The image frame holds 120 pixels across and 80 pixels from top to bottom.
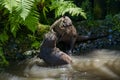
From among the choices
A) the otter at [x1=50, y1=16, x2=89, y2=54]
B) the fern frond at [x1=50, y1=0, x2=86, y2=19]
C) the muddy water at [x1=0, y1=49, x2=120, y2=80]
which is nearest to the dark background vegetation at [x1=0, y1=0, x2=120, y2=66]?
the fern frond at [x1=50, y1=0, x2=86, y2=19]

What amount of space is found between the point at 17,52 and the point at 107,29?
6.45ft

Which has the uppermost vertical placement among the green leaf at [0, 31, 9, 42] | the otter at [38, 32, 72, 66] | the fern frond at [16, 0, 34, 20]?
the fern frond at [16, 0, 34, 20]

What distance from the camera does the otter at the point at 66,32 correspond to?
269 inches

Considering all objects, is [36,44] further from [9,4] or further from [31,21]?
[9,4]

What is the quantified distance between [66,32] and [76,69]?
1129mm

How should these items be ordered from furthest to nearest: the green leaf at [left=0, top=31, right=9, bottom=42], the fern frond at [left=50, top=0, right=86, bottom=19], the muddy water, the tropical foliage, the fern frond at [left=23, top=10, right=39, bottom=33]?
the fern frond at [left=50, top=0, right=86, bottom=19]
the green leaf at [left=0, top=31, right=9, bottom=42]
the fern frond at [left=23, top=10, right=39, bottom=33]
the tropical foliage
the muddy water

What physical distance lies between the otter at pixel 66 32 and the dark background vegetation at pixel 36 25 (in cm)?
17

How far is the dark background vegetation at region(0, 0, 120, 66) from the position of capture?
21.6 feet

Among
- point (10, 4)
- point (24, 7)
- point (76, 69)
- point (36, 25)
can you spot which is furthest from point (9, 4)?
point (76, 69)

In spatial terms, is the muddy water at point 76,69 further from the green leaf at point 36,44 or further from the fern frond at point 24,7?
the fern frond at point 24,7

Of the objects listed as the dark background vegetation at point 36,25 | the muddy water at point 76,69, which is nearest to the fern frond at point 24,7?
the dark background vegetation at point 36,25

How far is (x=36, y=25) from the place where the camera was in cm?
686

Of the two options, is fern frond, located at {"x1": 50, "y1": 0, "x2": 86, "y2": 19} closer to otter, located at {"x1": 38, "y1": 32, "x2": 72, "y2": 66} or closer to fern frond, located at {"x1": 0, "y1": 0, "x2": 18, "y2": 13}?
otter, located at {"x1": 38, "y1": 32, "x2": 72, "y2": 66}

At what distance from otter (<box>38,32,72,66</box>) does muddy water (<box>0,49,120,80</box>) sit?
107 millimetres
